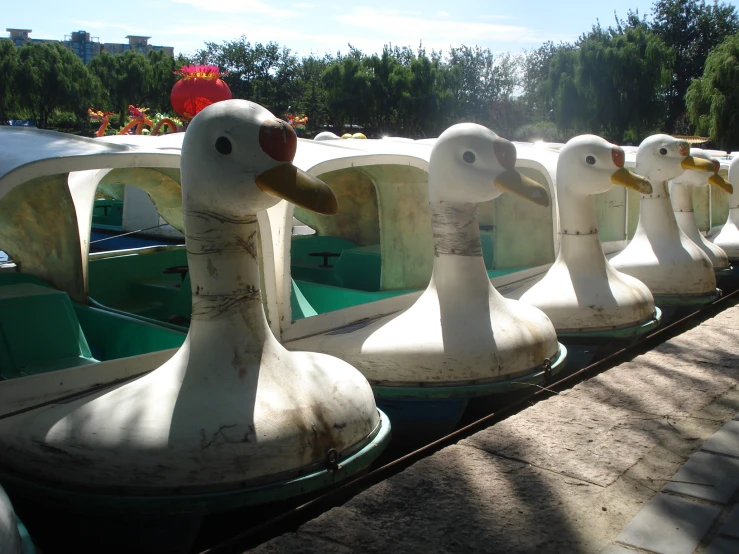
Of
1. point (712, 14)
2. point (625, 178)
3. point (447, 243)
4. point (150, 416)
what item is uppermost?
point (712, 14)

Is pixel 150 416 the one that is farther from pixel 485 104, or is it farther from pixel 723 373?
pixel 485 104

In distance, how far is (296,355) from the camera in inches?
149

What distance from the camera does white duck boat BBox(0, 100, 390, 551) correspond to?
3.19 meters

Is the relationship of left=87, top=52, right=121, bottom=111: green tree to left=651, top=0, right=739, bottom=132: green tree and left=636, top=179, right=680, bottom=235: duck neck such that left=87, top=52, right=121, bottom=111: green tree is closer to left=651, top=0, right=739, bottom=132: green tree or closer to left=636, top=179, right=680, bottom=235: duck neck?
left=651, top=0, right=739, bottom=132: green tree

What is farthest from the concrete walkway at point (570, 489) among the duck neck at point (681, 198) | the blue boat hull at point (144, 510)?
the duck neck at point (681, 198)

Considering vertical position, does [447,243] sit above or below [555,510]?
above

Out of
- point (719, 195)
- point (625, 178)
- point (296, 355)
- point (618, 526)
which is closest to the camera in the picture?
point (618, 526)

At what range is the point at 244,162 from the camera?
10.8ft

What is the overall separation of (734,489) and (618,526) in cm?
53

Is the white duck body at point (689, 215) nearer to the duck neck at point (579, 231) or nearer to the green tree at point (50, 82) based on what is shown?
the duck neck at point (579, 231)

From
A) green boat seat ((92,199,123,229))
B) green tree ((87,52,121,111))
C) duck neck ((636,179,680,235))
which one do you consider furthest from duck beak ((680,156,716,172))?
green tree ((87,52,121,111))

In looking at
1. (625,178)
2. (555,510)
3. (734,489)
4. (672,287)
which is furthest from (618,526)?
(672,287)

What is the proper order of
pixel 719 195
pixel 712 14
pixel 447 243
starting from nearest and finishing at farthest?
1. pixel 447 243
2. pixel 719 195
3. pixel 712 14

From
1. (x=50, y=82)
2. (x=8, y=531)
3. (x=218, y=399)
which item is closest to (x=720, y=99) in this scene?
(x=218, y=399)
